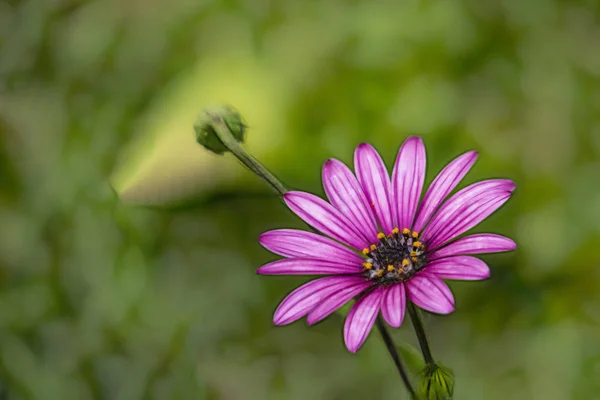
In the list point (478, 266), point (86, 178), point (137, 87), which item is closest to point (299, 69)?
point (137, 87)

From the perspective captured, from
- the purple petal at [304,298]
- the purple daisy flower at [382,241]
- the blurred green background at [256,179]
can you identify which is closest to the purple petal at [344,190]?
the purple daisy flower at [382,241]

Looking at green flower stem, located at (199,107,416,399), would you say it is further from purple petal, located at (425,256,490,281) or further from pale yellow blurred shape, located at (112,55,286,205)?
pale yellow blurred shape, located at (112,55,286,205)

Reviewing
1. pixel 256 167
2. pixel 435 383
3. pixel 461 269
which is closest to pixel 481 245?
pixel 461 269

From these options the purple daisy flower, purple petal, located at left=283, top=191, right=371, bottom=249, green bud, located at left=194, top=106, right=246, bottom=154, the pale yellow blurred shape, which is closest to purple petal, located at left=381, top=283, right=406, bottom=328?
the purple daisy flower

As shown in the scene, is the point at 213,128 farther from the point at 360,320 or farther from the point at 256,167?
the point at 360,320

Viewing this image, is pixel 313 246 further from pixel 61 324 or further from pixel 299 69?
pixel 299 69

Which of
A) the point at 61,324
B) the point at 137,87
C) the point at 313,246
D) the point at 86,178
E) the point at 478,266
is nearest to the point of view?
the point at 478,266
